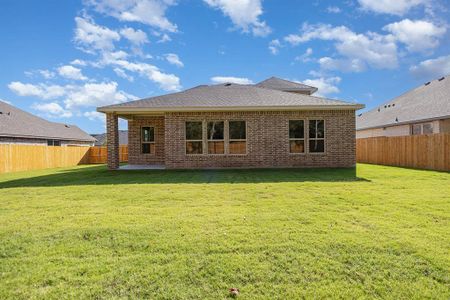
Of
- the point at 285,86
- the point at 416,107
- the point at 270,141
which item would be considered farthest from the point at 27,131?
the point at 416,107

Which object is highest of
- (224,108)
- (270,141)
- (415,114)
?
(415,114)

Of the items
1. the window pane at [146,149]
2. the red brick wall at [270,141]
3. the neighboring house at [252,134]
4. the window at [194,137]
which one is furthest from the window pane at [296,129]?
the window pane at [146,149]

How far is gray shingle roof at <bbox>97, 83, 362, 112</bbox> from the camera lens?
1416cm

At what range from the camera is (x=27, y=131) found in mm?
24469

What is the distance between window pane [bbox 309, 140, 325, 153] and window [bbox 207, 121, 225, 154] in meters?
4.16

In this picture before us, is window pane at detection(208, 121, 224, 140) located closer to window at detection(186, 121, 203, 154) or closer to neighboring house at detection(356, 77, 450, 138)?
window at detection(186, 121, 203, 154)

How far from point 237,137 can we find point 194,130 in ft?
6.77

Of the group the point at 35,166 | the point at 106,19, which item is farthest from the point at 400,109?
the point at 35,166

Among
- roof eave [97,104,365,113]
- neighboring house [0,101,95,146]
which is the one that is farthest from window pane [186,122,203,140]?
neighboring house [0,101,95,146]

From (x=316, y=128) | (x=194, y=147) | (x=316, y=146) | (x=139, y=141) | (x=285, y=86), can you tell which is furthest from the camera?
(x=285, y=86)

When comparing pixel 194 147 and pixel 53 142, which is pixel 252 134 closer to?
pixel 194 147

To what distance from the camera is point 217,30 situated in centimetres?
1775

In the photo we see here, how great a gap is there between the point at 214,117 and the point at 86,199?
820 cm

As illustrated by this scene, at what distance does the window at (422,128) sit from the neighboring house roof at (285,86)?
7.12 metres
